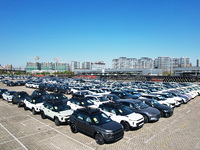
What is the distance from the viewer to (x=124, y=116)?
31.7 ft

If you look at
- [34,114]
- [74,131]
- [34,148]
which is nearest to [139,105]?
[74,131]

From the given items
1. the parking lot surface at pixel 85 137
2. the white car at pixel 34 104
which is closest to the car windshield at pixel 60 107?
the parking lot surface at pixel 85 137

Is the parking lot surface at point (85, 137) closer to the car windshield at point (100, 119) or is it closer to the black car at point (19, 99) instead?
the car windshield at point (100, 119)

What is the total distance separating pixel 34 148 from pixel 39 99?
7.52m

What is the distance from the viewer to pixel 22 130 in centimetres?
969

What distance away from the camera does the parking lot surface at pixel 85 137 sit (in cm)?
751

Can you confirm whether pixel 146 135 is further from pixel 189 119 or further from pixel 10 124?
pixel 10 124

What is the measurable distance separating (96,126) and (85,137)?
4.43 ft

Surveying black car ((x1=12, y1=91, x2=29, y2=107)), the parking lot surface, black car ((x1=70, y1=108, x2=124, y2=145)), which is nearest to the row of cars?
black car ((x1=70, y1=108, x2=124, y2=145))

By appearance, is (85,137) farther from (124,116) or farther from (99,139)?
(124,116)

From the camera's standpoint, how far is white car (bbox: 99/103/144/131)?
9.36m

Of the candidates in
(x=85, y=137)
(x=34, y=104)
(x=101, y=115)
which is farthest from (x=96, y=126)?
(x=34, y=104)

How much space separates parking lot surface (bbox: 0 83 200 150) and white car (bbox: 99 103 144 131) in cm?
48

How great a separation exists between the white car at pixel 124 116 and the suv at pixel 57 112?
271 centimetres
